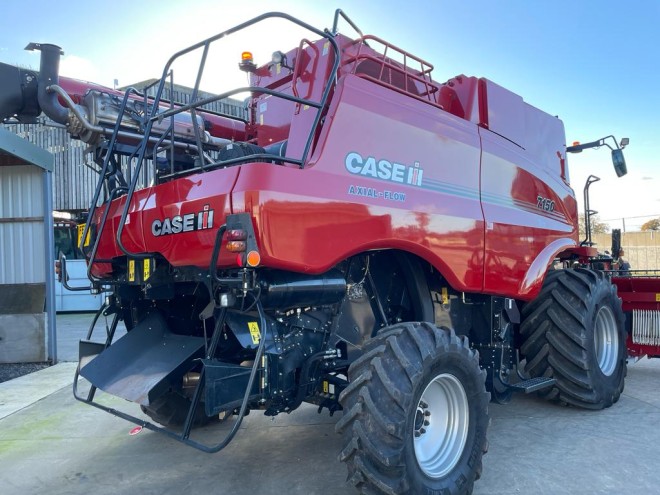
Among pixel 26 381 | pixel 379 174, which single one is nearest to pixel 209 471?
pixel 379 174

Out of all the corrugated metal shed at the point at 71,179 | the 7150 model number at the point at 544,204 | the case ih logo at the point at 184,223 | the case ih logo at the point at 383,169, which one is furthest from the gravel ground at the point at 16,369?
→ the corrugated metal shed at the point at 71,179

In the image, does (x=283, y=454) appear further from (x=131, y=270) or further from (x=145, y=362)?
(x=131, y=270)

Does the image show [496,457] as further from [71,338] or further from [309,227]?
[71,338]

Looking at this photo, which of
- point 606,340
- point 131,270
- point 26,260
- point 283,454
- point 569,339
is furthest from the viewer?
point 26,260

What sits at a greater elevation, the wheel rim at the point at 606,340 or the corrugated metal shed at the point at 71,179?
the corrugated metal shed at the point at 71,179

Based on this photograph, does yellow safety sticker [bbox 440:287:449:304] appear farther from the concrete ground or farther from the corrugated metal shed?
the corrugated metal shed

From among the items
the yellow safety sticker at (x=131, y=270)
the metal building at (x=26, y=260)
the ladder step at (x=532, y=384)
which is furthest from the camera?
the metal building at (x=26, y=260)

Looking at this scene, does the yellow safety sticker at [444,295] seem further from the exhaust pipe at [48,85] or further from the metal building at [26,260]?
the metal building at [26,260]

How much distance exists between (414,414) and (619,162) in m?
4.78

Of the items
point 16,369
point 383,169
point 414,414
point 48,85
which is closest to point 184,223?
point 383,169

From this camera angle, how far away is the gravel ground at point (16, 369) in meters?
7.38

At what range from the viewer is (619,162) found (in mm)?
6336

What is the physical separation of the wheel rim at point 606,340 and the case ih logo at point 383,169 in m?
3.11

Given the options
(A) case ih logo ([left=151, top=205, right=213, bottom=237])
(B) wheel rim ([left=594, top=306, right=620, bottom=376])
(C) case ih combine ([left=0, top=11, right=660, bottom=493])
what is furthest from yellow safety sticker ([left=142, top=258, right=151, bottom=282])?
(B) wheel rim ([left=594, top=306, right=620, bottom=376])
